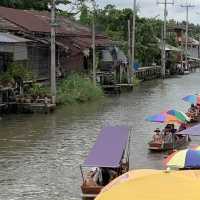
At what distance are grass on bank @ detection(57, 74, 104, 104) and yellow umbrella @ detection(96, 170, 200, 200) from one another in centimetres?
2584

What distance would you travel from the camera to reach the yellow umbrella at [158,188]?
33.3ft

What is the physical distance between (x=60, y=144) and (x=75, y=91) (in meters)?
14.3

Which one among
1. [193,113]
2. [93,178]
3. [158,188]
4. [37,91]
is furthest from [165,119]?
[158,188]

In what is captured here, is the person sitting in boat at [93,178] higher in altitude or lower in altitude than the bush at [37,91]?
lower

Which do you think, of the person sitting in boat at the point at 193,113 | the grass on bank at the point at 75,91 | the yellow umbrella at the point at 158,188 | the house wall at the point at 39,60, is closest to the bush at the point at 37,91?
the grass on bank at the point at 75,91

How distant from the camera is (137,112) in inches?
1438

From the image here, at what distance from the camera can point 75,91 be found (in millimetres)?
39562

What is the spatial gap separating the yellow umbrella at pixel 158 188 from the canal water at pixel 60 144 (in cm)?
623

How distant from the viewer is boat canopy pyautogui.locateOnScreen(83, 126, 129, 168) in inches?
653

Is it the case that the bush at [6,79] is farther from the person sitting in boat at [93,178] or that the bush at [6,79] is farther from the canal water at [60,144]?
the person sitting in boat at [93,178]

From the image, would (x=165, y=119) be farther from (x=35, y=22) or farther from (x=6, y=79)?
(x=35, y=22)

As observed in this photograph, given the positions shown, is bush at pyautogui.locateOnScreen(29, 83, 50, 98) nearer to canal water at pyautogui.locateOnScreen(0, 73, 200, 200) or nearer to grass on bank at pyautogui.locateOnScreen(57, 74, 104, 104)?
canal water at pyautogui.locateOnScreen(0, 73, 200, 200)

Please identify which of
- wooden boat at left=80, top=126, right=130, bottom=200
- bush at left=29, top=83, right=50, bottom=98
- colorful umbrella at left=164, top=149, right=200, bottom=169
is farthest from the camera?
bush at left=29, top=83, right=50, bottom=98

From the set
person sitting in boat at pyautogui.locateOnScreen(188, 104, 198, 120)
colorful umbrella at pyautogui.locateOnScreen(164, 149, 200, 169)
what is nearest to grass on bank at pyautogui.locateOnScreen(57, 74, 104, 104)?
person sitting in boat at pyautogui.locateOnScreen(188, 104, 198, 120)
